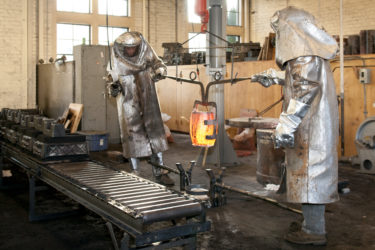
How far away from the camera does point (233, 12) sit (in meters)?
14.9

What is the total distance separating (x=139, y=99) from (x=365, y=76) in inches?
140

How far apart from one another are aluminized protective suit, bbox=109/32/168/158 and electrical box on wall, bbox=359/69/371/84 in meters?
3.26

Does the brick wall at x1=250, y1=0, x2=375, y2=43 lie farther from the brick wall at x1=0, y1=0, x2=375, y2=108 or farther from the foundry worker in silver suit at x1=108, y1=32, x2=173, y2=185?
the foundry worker in silver suit at x1=108, y1=32, x2=173, y2=185

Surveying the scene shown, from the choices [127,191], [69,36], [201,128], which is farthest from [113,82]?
[69,36]

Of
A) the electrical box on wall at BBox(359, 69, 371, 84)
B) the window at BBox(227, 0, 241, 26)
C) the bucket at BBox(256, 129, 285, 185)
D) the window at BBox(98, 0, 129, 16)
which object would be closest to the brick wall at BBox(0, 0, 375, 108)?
the window at BBox(98, 0, 129, 16)

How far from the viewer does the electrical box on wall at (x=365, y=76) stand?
659 cm

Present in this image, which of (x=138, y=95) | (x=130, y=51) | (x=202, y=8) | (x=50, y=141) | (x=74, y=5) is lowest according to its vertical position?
(x=50, y=141)

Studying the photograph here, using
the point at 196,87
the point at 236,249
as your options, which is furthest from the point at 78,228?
→ the point at 196,87

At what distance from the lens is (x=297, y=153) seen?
317 centimetres

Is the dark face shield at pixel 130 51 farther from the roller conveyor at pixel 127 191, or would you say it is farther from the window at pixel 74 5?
the window at pixel 74 5

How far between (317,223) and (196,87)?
739 centimetres

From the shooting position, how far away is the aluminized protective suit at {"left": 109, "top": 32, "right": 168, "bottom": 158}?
512 cm

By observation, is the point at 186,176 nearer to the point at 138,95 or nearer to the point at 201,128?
the point at 201,128

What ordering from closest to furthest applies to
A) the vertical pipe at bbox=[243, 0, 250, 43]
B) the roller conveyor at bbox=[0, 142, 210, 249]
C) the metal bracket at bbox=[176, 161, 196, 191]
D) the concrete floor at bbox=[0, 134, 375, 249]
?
the roller conveyor at bbox=[0, 142, 210, 249] < the concrete floor at bbox=[0, 134, 375, 249] < the metal bracket at bbox=[176, 161, 196, 191] < the vertical pipe at bbox=[243, 0, 250, 43]
